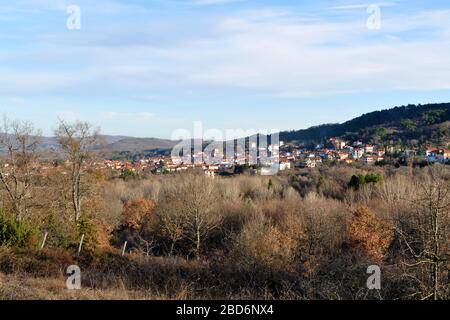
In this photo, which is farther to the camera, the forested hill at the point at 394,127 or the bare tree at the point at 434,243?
the forested hill at the point at 394,127

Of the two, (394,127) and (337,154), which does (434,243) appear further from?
(394,127)

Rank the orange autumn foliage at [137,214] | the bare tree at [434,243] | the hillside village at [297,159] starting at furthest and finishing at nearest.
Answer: the hillside village at [297,159]
the orange autumn foliage at [137,214]
the bare tree at [434,243]

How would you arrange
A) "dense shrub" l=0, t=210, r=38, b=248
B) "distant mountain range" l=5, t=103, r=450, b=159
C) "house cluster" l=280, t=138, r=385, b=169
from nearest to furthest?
1. "dense shrub" l=0, t=210, r=38, b=248
2. "house cluster" l=280, t=138, r=385, b=169
3. "distant mountain range" l=5, t=103, r=450, b=159

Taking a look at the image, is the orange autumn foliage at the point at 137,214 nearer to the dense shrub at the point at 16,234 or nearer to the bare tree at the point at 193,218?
the bare tree at the point at 193,218

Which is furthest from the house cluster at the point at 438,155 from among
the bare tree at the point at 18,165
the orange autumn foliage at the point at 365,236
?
the bare tree at the point at 18,165

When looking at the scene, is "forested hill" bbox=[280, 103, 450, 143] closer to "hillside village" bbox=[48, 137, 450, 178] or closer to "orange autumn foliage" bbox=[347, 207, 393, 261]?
"hillside village" bbox=[48, 137, 450, 178]

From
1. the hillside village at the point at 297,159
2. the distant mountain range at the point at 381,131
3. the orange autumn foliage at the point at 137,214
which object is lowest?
the orange autumn foliage at the point at 137,214

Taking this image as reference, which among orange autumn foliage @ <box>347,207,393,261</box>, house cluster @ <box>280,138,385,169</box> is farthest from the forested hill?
orange autumn foliage @ <box>347,207,393,261</box>

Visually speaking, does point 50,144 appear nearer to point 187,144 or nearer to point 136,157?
point 187,144
